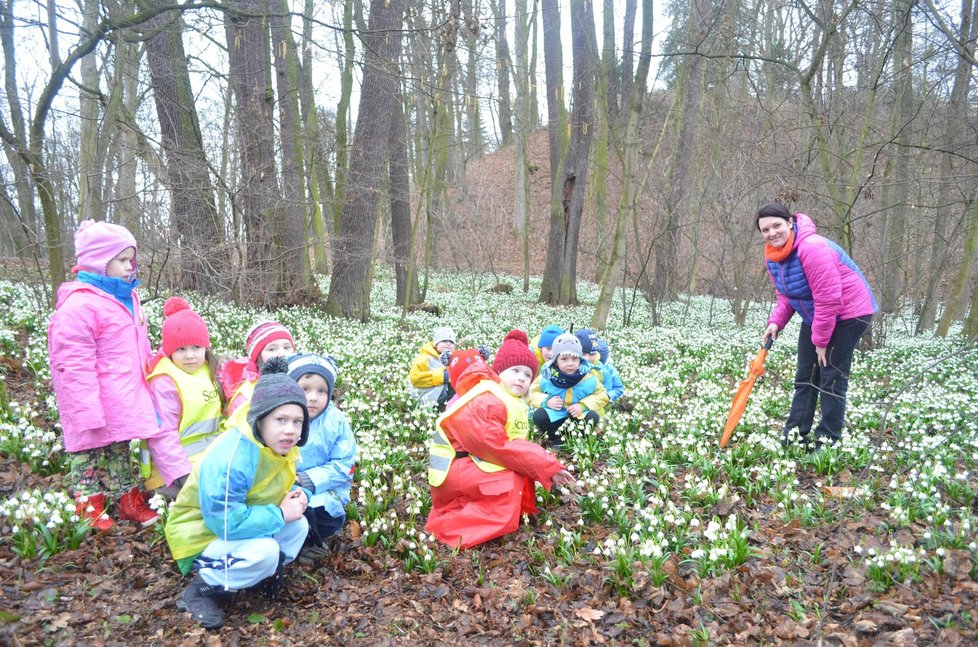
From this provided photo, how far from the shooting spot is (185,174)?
1126 cm

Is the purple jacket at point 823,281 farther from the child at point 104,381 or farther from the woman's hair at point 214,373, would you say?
the child at point 104,381

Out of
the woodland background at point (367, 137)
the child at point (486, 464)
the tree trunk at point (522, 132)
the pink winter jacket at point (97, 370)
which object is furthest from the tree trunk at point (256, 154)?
the tree trunk at point (522, 132)

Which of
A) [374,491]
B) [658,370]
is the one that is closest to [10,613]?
[374,491]

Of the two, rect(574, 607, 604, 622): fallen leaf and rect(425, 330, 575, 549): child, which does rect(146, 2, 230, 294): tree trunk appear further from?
rect(574, 607, 604, 622): fallen leaf

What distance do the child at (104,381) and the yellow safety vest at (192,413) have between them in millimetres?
106

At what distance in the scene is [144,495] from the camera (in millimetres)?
5039

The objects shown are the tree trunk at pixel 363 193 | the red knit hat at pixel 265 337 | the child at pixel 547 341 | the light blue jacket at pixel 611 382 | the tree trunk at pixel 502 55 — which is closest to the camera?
the red knit hat at pixel 265 337

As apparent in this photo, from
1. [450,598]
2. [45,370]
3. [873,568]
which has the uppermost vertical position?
[45,370]

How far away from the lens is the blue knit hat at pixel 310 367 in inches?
169

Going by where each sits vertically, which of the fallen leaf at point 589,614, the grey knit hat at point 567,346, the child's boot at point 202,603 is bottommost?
the fallen leaf at point 589,614

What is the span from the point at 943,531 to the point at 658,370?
5.82m

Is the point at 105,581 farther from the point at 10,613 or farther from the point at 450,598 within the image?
the point at 450,598

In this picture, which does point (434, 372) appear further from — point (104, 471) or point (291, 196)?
point (291, 196)

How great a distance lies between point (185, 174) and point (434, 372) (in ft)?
23.2
